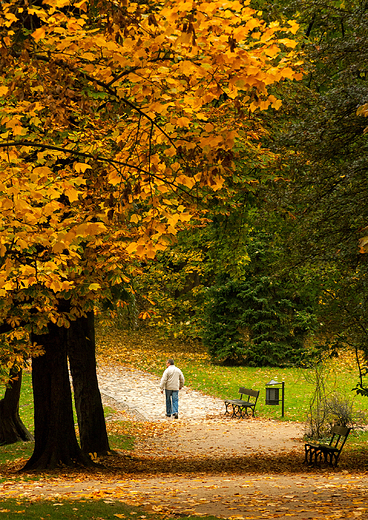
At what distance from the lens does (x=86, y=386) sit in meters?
12.2

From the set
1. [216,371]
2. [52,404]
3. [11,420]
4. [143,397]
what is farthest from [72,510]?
[216,371]

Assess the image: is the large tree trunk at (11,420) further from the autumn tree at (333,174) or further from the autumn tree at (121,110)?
the autumn tree at (333,174)

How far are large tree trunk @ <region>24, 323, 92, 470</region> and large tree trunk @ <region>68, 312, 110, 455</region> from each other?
55.2 inches

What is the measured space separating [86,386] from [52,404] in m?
1.66

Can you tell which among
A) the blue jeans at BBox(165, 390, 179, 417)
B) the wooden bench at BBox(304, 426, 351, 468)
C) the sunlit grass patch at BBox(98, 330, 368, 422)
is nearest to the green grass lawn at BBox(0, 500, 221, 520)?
the wooden bench at BBox(304, 426, 351, 468)

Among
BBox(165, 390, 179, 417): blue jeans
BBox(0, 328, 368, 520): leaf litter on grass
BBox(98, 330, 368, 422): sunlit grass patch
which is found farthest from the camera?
BBox(98, 330, 368, 422): sunlit grass patch

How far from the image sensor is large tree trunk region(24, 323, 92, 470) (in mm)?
10523

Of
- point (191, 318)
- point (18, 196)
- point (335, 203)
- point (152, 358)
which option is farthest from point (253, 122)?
point (191, 318)

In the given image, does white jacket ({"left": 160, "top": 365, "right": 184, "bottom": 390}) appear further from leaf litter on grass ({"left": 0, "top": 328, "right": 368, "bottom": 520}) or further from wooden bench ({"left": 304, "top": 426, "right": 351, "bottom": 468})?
wooden bench ({"left": 304, "top": 426, "right": 351, "bottom": 468})

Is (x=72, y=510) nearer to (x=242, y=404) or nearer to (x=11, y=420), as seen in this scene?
(x=11, y=420)

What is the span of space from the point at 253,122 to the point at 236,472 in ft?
20.2

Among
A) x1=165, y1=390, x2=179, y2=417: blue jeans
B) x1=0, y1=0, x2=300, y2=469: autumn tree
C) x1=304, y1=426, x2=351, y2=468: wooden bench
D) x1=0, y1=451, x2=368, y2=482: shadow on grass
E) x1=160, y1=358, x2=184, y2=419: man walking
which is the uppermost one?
x1=0, y1=0, x2=300, y2=469: autumn tree

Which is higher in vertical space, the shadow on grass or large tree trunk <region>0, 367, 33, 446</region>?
large tree trunk <region>0, 367, 33, 446</region>

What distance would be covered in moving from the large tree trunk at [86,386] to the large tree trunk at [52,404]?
140 cm
